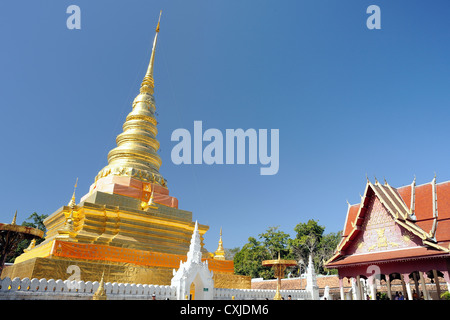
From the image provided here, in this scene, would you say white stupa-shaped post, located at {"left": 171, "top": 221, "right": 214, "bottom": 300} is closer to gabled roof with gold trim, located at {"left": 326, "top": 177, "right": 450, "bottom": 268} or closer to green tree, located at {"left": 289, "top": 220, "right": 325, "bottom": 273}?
gabled roof with gold trim, located at {"left": 326, "top": 177, "right": 450, "bottom": 268}

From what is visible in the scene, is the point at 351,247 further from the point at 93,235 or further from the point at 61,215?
the point at 61,215

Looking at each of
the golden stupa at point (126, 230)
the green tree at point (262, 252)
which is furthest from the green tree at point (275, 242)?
the golden stupa at point (126, 230)

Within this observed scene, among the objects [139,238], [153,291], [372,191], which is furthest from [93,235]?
[372,191]

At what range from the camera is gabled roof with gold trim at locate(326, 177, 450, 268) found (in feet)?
38.8

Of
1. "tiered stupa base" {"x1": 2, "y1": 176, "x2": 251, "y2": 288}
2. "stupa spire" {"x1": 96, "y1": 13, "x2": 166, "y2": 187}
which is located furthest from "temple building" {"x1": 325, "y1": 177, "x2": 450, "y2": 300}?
"stupa spire" {"x1": 96, "y1": 13, "x2": 166, "y2": 187}

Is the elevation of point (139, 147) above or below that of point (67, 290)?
above

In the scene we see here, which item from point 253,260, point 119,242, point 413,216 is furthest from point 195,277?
point 253,260

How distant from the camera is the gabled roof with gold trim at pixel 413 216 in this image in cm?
1181

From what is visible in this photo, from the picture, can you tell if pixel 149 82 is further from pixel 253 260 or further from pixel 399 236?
pixel 253 260

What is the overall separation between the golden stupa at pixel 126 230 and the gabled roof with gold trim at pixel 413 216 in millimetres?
9162

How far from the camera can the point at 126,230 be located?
1889 cm

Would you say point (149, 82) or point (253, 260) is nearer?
point (149, 82)

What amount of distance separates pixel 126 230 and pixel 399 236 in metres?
14.5
